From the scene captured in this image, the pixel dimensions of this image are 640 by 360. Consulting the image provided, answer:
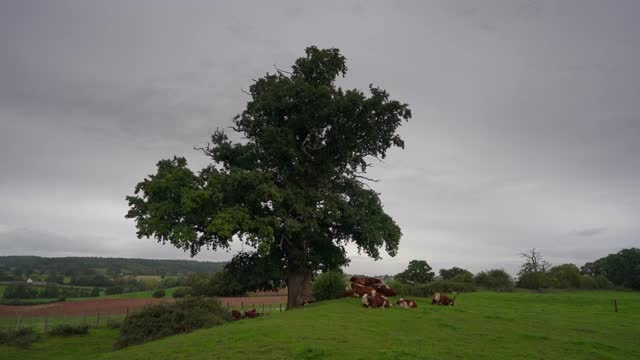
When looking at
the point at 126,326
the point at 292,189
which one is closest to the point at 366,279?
the point at 292,189

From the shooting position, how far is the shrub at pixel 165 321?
71.4 feet

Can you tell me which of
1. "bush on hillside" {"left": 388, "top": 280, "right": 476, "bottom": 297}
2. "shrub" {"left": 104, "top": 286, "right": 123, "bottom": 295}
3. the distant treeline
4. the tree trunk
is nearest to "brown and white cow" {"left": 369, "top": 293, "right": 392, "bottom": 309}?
the tree trunk

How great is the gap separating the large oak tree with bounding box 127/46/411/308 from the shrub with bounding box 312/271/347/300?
7.53 m

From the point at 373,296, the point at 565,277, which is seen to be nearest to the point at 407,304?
the point at 373,296

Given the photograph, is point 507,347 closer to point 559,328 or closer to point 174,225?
point 559,328

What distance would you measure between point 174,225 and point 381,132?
13.5m

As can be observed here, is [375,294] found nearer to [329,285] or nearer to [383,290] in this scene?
[383,290]

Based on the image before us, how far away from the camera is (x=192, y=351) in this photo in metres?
A: 14.9

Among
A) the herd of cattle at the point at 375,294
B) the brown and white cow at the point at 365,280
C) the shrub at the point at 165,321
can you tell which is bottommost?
the shrub at the point at 165,321

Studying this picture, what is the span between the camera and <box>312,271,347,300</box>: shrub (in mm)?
39656

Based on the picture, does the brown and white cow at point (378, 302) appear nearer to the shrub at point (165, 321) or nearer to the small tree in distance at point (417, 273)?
the shrub at point (165, 321)

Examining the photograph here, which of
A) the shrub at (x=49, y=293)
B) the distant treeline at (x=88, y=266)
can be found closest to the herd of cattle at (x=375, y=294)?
the shrub at (x=49, y=293)

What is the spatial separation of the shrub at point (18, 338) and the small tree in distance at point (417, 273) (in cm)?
5050

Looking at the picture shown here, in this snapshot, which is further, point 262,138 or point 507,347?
point 262,138
